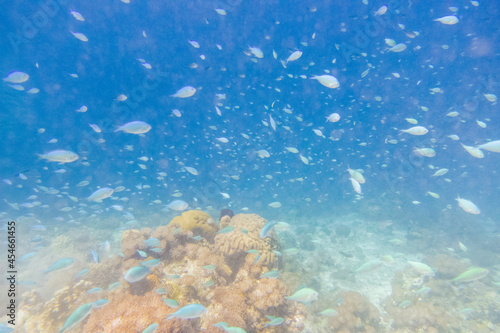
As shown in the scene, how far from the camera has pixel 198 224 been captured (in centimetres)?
677

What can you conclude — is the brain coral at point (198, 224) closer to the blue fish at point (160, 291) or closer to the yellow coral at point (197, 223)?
the yellow coral at point (197, 223)

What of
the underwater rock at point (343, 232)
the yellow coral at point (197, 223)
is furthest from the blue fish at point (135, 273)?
the underwater rock at point (343, 232)

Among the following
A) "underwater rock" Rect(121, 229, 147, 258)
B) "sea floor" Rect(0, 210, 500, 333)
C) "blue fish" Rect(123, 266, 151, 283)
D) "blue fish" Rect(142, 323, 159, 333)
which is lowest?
"sea floor" Rect(0, 210, 500, 333)

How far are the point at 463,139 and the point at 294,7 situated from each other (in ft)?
153

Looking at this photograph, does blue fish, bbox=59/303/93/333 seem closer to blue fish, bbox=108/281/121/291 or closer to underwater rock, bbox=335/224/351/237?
blue fish, bbox=108/281/121/291

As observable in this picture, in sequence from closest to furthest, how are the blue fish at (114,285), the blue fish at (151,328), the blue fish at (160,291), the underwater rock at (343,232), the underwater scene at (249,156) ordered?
the blue fish at (151,328) → the blue fish at (160,291) → the blue fish at (114,285) → the underwater scene at (249,156) → the underwater rock at (343,232)

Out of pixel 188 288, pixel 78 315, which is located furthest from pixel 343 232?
pixel 78 315

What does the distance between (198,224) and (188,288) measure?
2.34 meters

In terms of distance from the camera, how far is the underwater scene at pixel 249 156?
5072mm

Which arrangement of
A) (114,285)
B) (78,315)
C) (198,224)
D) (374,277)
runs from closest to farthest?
(78,315) < (114,285) < (198,224) < (374,277)

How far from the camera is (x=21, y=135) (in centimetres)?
4697

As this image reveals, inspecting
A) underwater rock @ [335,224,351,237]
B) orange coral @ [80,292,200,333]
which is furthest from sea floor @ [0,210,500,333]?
orange coral @ [80,292,200,333]

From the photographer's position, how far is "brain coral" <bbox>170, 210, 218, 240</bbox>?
6693 millimetres

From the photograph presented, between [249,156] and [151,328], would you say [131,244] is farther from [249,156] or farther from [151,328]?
[249,156]
